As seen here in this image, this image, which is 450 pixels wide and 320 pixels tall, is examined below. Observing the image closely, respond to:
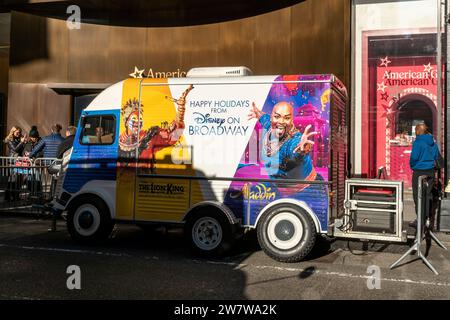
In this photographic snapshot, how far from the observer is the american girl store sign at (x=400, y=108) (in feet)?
40.7

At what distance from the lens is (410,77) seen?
12555 mm

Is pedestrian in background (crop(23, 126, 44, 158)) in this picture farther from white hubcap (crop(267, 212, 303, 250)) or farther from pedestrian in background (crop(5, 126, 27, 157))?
white hubcap (crop(267, 212, 303, 250))

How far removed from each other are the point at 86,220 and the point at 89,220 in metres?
0.06

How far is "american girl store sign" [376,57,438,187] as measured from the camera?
12.4 metres

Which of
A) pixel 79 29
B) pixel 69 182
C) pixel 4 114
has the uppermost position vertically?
pixel 79 29

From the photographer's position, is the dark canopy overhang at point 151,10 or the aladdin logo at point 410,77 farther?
the dark canopy overhang at point 151,10

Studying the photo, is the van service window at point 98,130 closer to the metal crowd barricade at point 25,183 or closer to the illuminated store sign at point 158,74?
the metal crowd barricade at point 25,183

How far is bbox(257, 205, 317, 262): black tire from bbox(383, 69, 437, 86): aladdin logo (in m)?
7.20

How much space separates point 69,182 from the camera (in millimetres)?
8289

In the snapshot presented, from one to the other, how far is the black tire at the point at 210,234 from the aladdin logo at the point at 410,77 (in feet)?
25.1

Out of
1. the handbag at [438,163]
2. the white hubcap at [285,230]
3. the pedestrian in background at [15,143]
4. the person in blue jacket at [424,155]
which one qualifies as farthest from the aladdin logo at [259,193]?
the pedestrian in background at [15,143]

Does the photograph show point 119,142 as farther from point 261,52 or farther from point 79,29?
point 79,29

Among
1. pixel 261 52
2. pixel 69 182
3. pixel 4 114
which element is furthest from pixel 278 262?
pixel 4 114

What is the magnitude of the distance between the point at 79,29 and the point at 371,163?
1027cm
